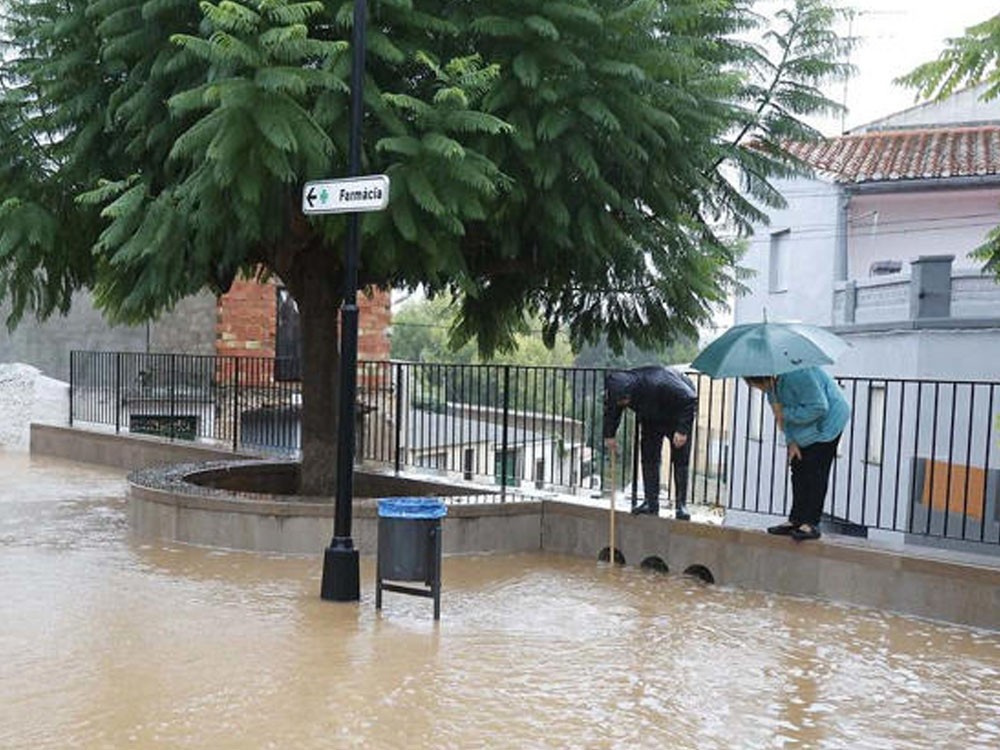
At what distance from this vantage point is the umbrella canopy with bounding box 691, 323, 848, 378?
343 inches

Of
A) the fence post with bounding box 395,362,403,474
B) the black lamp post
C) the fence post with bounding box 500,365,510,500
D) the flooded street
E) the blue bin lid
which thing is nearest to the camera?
the flooded street

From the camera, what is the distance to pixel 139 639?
7.17 metres

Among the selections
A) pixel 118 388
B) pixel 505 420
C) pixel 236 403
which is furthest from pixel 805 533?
pixel 118 388

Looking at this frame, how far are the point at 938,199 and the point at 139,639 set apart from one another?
20.8 m

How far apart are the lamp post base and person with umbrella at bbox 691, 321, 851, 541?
3.22 meters

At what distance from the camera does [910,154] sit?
982 inches

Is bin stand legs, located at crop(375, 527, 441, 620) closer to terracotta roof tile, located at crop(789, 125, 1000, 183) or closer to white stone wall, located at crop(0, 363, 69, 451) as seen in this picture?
white stone wall, located at crop(0, 363, 69, 451)

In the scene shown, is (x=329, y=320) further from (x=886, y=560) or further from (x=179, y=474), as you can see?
(x=886, y=560)

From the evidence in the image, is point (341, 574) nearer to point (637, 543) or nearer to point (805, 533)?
point (637, 543)

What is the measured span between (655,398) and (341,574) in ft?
11.1

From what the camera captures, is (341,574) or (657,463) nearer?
(341,574)

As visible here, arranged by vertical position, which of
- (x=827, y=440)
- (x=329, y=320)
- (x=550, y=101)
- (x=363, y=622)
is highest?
(x=550, y=101)

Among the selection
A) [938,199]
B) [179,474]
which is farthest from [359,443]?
[938,199]

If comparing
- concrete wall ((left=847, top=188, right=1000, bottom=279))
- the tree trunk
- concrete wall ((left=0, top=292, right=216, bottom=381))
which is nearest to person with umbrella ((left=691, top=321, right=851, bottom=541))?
the tree trunk
